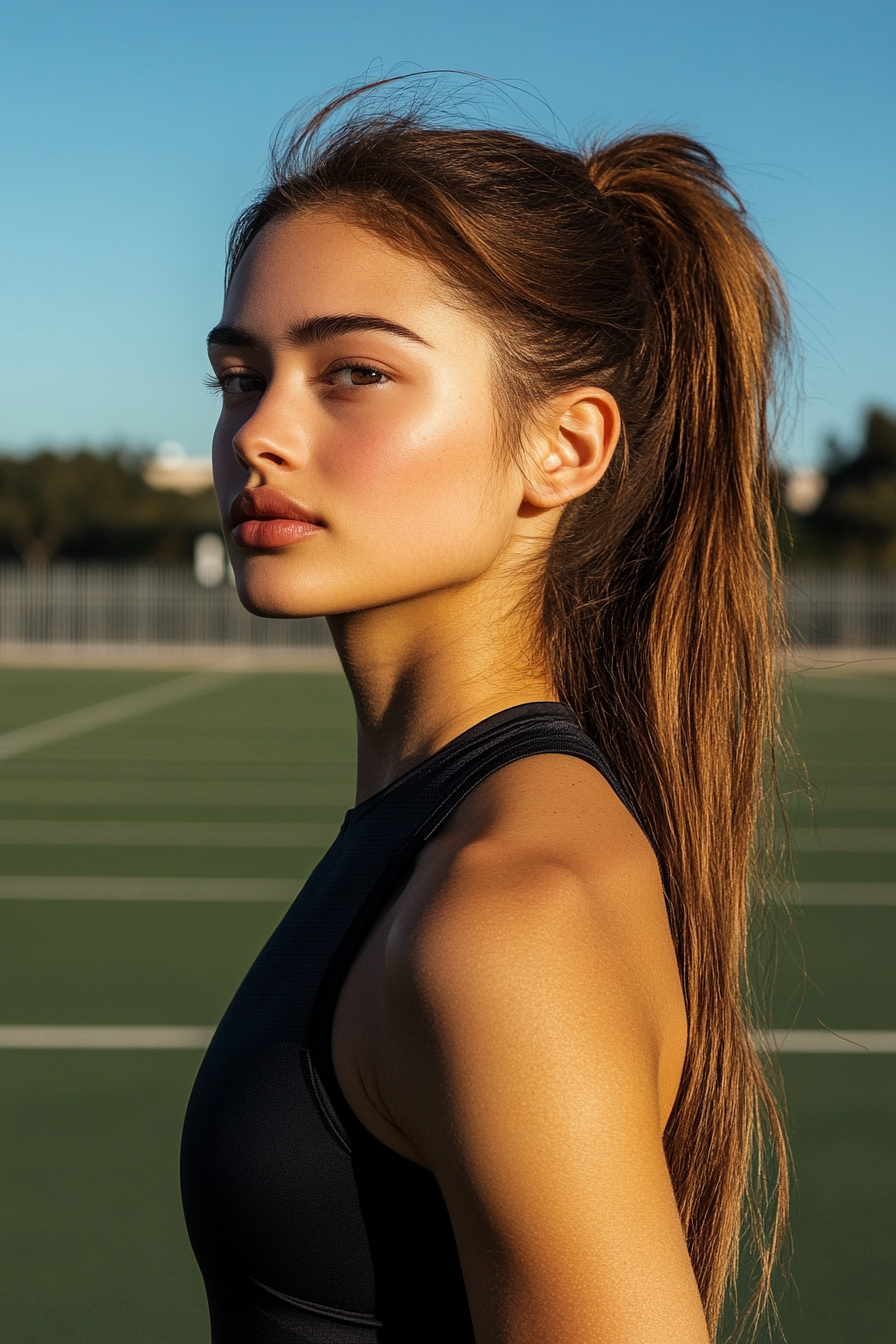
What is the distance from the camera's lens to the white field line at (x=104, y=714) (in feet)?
50.3

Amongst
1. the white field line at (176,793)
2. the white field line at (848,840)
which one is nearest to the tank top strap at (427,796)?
the white field line at (848,840)

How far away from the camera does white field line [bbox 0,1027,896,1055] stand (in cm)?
505

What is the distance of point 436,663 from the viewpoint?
1.48 m

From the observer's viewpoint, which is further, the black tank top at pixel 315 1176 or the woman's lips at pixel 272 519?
the woman's lips at pixel 272 519

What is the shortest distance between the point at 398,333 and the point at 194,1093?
0.70 m

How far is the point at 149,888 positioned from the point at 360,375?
22.6 feet

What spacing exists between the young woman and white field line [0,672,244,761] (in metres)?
12.9

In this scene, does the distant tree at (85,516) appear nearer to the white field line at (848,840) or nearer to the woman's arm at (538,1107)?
the white field line at (848,840)

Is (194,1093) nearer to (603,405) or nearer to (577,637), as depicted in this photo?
(577,637)

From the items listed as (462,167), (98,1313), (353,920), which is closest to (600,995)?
(353,920)

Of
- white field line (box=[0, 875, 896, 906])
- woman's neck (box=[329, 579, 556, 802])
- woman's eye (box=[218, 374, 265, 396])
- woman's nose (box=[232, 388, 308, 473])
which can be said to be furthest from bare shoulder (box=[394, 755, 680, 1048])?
white field line (box=[0, 875, 896, 906])

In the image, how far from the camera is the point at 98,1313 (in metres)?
3.29

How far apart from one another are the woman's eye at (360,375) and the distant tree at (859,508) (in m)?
46.7

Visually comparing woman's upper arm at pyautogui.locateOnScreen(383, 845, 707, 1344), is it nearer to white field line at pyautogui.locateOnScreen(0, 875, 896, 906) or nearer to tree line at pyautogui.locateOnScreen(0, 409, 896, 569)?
white field line at pyautogui.locateOnScreen(0, 875, 896, 906)
